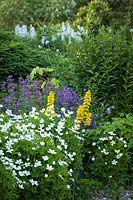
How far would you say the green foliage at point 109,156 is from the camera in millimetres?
5043

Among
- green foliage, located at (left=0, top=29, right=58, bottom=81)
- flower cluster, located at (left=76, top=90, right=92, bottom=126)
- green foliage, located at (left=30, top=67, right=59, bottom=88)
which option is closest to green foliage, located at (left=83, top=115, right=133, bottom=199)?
flower cluster, located at (left=76, top=90, right=92, bottom=126)

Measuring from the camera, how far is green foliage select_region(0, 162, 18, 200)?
3852 mm

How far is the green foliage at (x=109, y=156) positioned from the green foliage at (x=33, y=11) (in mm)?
11704

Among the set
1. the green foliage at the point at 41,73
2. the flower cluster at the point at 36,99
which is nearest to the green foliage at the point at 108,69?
the flower cluster at the point at 36,99

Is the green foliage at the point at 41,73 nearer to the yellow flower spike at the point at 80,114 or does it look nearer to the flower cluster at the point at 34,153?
the yellow flower spike at the point at 80,114

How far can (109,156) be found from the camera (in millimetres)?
5043

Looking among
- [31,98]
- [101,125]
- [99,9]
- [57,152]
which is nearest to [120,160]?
[101,125]

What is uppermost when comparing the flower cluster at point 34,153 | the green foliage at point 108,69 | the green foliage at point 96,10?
the green foliage at point 96,10

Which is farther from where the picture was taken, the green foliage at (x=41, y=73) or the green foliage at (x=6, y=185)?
the green foliage at (x=41, y=73)

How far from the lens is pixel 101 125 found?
5637 mm

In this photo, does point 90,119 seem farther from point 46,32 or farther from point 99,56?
point 46,32

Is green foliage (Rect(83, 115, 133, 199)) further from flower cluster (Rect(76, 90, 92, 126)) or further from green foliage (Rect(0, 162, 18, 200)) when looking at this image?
green foliage (Rect(0, 162, 18, 200))

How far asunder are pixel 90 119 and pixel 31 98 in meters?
0.95

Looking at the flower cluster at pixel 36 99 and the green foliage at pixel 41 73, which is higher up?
the green foliage at pixel 41 73
